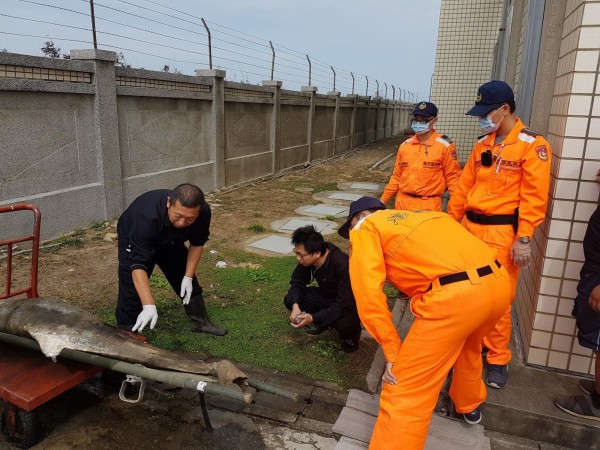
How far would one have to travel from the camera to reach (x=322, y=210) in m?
8.39

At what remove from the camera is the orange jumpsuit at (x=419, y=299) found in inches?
76.8

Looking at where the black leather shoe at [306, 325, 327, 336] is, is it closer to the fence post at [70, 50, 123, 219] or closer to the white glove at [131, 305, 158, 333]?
the white glove at [131, 305, 158, 333]

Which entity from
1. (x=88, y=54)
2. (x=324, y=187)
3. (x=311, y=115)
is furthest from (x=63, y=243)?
(x=311, y=115)

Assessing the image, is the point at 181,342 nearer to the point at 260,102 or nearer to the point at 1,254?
the point at 1,254

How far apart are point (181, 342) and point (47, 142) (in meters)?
3.58

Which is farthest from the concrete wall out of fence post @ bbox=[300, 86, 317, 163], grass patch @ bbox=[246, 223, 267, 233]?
fence post @ bbox=[300, 86, 317, 163]

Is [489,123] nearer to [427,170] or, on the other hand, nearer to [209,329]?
[427,170]

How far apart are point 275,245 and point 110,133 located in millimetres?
2779

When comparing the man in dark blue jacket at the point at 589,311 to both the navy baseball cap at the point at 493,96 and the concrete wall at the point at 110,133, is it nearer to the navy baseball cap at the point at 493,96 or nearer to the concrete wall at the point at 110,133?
the navy baseball cap at the point at 493,96

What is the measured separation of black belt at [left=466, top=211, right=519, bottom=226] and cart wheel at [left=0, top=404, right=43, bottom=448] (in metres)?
2.74

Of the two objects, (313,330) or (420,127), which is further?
(420,127)

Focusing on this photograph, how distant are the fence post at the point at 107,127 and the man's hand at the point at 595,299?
591cm

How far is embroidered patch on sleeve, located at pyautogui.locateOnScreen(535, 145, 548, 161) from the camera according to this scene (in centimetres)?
260

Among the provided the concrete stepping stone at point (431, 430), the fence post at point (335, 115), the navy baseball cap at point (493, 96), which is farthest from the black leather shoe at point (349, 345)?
the fence post at point (335, 115)
